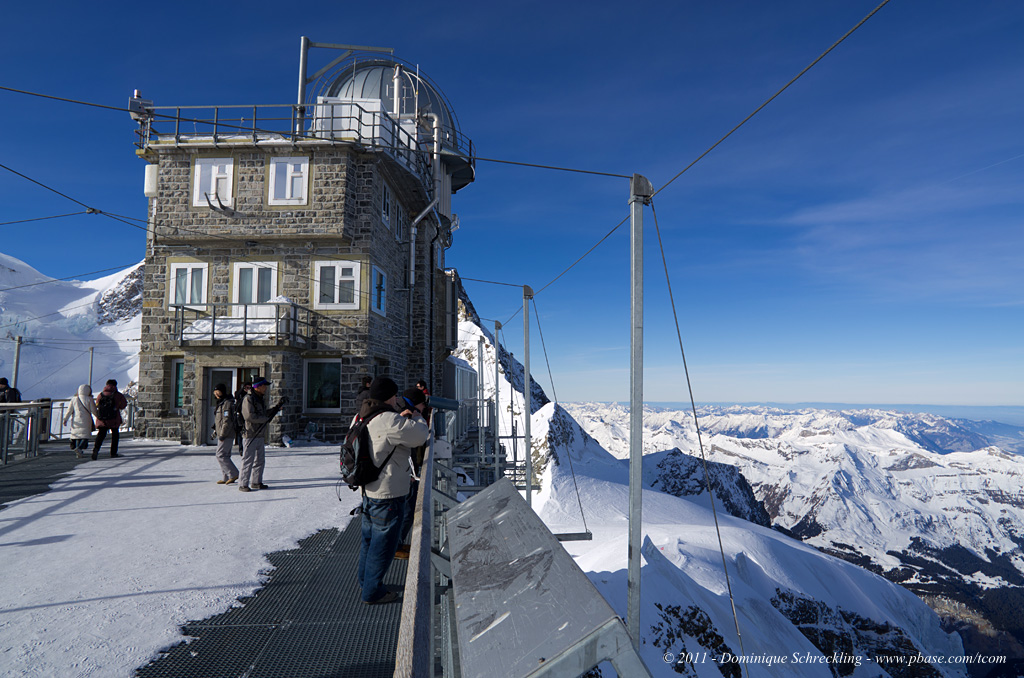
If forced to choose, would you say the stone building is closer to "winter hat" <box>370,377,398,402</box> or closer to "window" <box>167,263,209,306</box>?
"window" <box>167,263,209,306</box>

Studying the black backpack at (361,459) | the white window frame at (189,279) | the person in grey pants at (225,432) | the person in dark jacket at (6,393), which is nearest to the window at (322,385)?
the white window frame at (189,279)

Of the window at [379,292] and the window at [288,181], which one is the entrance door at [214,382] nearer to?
the window at [379,292]

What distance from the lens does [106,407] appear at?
12469 mm

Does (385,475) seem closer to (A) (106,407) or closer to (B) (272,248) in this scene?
(A) (106,407)

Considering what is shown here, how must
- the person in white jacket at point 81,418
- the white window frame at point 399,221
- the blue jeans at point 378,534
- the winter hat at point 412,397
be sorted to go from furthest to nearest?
1. the white window frame at point 399,221
2. the person in white jacket at point 81,418
3. the winter hat at point 412,397
4. the blue jeans at point 378,534

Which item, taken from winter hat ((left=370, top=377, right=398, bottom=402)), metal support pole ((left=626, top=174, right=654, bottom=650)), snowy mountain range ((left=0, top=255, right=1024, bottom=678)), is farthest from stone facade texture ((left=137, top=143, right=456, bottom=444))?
→ metal support pole ((left=626, top=174, right=654, bottom=650))

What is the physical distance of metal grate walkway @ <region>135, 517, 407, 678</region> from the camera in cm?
399

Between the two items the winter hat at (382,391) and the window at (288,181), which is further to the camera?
the window at (288,181)

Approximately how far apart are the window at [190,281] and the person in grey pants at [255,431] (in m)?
11.0

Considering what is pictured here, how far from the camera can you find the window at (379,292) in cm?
1827

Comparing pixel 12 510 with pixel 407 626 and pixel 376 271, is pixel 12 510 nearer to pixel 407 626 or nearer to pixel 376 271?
pixel 407 626

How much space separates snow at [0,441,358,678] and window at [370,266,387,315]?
26.9 ft

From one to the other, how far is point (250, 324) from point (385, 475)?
13.4 metres

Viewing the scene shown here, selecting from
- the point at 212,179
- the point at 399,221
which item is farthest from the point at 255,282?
the point at 399,221
